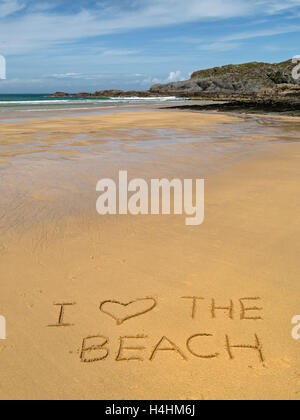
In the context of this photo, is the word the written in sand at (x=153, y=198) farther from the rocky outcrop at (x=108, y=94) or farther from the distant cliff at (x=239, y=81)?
the rocky outcrop at (x=108, y=94)

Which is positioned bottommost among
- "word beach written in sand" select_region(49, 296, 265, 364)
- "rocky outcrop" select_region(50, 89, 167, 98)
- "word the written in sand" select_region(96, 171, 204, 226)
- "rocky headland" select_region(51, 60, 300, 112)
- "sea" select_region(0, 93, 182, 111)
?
"word beach written in sand" select_region(49, 296, 265, 364)

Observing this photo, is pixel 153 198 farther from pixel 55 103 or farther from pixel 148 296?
pixel 55 103

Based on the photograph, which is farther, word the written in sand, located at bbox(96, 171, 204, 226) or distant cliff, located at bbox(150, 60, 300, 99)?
distant cliff, located at bbox(150, 60, 300, 99)

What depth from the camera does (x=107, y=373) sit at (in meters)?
1.98

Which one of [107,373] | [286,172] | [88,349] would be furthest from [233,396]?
[286,172]

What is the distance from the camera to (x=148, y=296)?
8.79 ft

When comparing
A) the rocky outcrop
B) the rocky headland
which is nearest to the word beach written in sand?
the rocky headland

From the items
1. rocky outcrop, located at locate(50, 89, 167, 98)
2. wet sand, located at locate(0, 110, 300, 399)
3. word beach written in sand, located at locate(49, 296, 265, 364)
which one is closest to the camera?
wet sand, located at locate(0, 110, 300, 399)

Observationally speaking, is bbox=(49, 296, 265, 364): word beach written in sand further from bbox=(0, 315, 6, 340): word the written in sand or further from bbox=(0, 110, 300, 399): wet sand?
bbox=(0, 315, 6, 340): word the written in sand

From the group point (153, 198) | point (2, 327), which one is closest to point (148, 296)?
point (2, 327)

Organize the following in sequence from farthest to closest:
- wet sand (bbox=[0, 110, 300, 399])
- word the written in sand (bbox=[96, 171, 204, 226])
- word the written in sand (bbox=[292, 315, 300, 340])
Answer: word the written in sand (bbox=[96, 171, 204, 226]) → word the written in sand (bbox=[292, 315, 300, 340]) → wet sand (bbox=[0, 110, 300, 399])

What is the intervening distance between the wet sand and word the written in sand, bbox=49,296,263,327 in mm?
11

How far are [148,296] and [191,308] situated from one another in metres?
0.36

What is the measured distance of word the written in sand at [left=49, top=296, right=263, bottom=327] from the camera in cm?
244
